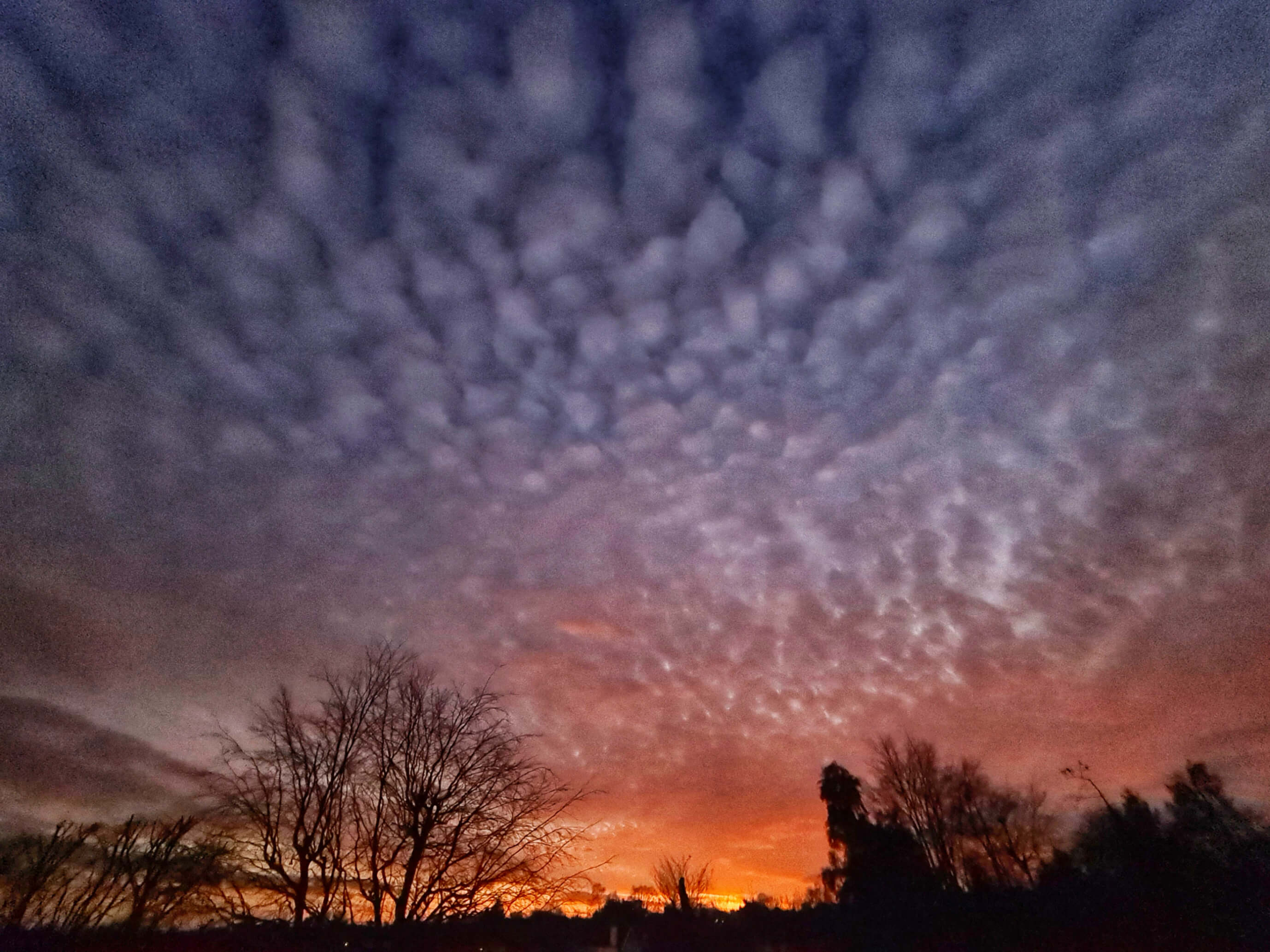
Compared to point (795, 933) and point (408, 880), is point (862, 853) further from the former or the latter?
point (408, 880)

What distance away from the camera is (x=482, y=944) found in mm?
28125

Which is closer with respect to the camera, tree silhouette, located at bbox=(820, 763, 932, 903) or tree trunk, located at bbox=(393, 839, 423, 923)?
tree trunk, located at bbox=(393, 839, 423, 923)

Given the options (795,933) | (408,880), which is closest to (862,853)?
(795,933)

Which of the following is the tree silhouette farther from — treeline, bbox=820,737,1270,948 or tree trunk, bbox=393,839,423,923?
tree trunk, bbox=393,839,423,923

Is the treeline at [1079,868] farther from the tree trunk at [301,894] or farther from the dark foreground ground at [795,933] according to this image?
the tree trunk at [301,894]

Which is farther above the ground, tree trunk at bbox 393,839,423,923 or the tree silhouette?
the tree silhouette

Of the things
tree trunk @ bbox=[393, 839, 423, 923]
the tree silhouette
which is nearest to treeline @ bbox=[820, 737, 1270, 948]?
the tree silhouette

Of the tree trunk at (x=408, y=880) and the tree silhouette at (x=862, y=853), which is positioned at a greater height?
the tree silhouette at (x=862, y=853)

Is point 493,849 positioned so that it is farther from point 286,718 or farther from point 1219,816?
point 1219,816

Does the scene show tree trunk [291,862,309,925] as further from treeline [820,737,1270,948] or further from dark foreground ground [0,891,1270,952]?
treeline [820,737,1270,948]

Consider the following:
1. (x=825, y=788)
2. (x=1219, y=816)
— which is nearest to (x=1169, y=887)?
(x=1219, y=816)

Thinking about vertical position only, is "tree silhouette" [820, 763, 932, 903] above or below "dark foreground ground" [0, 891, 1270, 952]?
above

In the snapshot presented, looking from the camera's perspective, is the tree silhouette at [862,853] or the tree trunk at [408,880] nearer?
the tree trunk at [408,880]

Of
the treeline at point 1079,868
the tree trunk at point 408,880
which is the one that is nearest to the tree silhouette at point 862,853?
the treeline at point 1079,868
